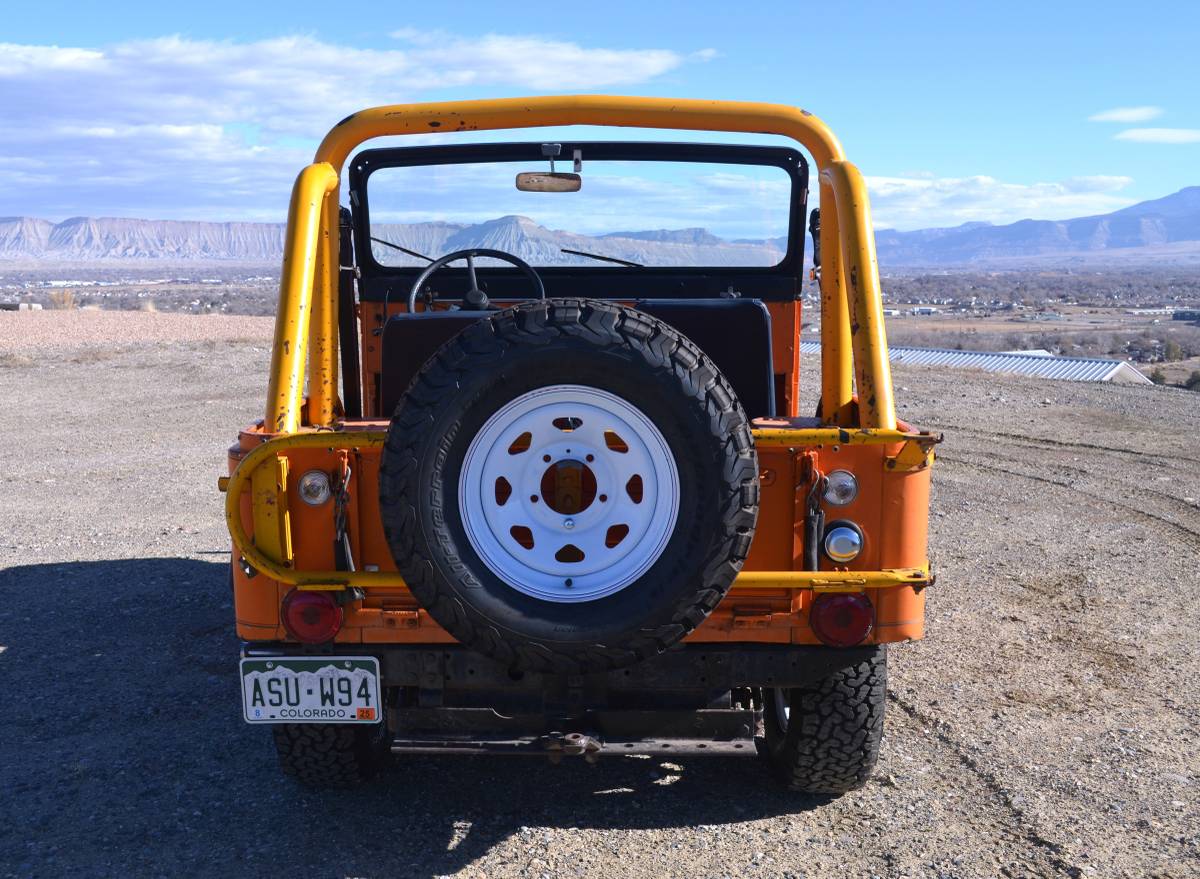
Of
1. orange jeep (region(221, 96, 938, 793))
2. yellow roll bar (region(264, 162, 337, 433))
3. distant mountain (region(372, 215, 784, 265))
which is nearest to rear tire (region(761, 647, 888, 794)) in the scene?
orange jeep (region(221, 96, 938, 793))

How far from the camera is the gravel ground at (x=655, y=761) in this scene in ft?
11.8

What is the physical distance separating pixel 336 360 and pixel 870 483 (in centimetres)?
194

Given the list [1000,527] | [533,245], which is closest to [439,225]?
[533,245]

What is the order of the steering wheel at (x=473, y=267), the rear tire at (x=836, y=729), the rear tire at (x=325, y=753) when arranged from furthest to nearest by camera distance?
1. the steering wheel at (x=473, y=267)
2. the rear tire at (x=325, y=753)
3. the rear tire at (x=836, y=729)

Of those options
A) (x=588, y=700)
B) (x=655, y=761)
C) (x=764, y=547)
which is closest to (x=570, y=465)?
(x=764, y=547)

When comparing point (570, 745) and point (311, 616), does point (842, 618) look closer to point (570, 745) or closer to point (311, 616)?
point (570, 745)

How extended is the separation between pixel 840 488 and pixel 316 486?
1550 mm

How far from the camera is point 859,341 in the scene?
3598mm

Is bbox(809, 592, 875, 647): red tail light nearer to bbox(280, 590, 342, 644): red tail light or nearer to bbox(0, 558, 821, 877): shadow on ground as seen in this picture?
bbox(0, 558, 821, 877): shadow on ground

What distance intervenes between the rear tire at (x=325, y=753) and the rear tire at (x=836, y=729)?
1.46 m

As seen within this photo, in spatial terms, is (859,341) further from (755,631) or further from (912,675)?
(912,675)

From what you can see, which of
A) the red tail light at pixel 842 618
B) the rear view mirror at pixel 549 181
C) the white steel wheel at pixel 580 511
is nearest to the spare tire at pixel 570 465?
the white steel wheel at pixel 580 511

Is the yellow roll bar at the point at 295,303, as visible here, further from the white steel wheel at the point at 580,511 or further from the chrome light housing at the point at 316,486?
the white steel wheel at the point at 580,511

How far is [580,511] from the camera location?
3150 millimetres
